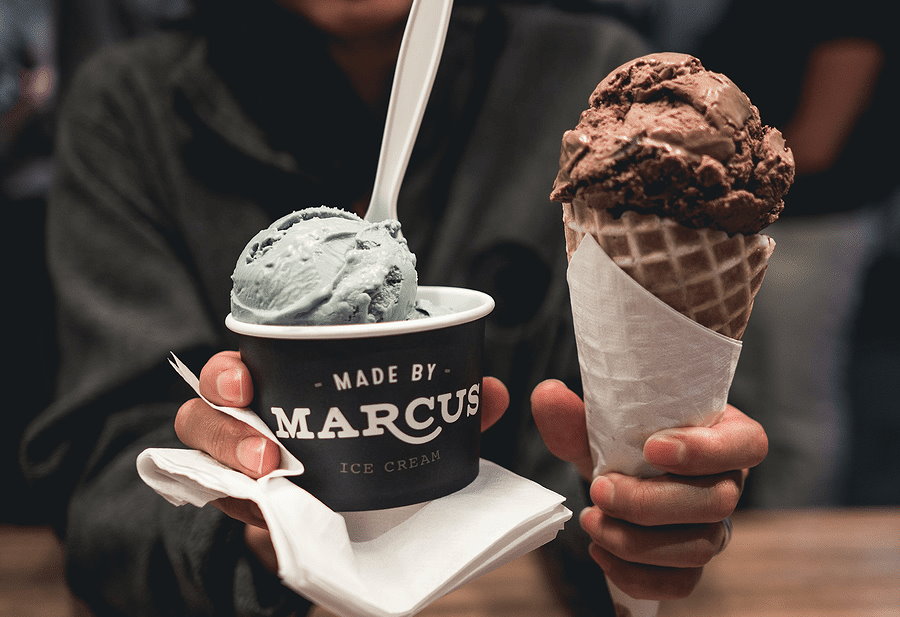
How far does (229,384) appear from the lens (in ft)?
2.45

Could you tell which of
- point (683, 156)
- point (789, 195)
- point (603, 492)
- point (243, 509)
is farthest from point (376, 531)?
point (789, 195)

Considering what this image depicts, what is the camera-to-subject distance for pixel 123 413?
1.39 metres

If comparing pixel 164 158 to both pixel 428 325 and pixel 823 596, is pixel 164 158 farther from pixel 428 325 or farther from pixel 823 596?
pixel 823 596

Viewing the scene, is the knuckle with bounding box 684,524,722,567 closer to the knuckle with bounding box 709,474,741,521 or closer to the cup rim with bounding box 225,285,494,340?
the knuckle with bounding box 709,474,741,521

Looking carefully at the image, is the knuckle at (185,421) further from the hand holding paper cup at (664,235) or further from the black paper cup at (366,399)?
the hand holding paper cup at (664,235)

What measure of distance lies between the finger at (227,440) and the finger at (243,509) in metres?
0.04

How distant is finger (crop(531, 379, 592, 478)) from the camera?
89 centimetres

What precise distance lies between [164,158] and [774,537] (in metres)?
1.67

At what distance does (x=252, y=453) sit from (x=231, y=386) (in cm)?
8

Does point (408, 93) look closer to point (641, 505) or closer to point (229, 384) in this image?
point (229, 384)

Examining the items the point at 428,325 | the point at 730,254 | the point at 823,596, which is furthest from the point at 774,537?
the point at 428,325

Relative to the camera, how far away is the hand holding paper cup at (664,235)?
2.35 ft

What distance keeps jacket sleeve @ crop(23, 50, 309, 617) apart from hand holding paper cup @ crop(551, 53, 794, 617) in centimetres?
58

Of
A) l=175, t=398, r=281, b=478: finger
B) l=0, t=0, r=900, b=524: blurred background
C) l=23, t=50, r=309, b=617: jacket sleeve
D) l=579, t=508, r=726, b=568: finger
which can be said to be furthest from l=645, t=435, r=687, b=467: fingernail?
l=0, t=0, r=900, b=524: blurred background
